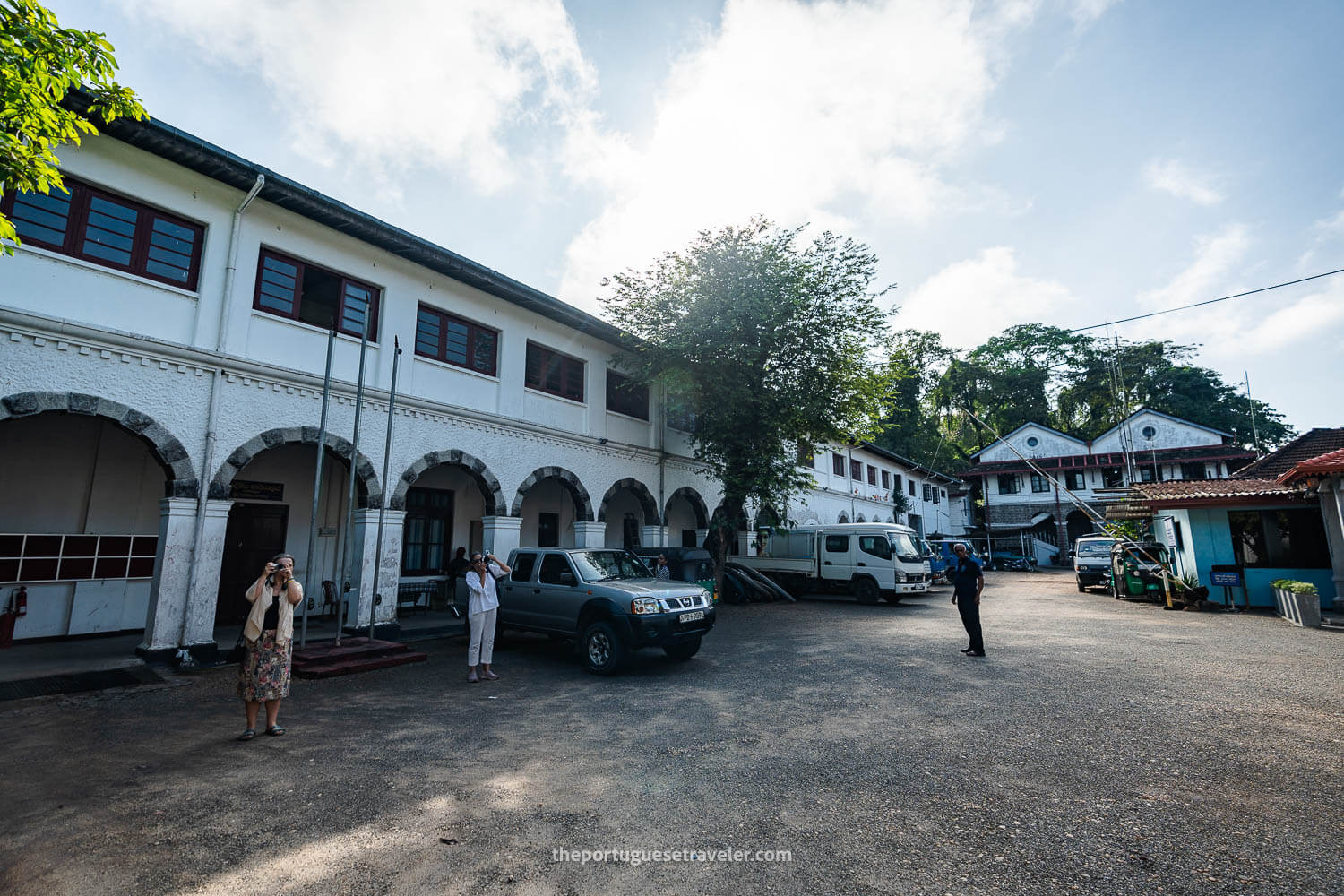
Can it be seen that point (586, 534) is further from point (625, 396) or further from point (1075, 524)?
point (1075, 524)

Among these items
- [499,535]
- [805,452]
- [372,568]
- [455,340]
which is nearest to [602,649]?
[372,568]

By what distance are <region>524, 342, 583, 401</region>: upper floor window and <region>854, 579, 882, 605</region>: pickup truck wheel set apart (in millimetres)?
9614

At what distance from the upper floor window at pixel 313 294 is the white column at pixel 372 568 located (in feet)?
11.6

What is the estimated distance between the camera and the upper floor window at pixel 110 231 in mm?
8148

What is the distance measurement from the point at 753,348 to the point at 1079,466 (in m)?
36.2

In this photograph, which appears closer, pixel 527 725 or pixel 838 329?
pixel 527 725

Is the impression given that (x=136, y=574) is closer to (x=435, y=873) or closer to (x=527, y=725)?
(x=527, y=725)

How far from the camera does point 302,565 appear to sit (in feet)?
41.7

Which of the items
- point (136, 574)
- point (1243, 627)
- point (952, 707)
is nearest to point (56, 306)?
point (136, 574)

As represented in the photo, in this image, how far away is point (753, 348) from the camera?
15695mm

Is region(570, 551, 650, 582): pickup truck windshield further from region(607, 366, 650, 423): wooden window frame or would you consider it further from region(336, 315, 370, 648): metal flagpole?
region(607, 366, 650, 423): wooden window frame

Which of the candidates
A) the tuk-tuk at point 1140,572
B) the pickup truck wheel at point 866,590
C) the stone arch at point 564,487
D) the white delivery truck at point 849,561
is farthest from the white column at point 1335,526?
the stone arch at point 564,487

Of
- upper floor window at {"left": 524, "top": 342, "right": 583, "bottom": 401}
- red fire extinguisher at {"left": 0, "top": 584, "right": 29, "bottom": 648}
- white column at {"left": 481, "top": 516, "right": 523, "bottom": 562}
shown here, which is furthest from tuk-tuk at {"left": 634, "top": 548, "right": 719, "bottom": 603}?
red fire extinguisher at {"left": 0, "top": 584, "right": 29, "bottom": 648}

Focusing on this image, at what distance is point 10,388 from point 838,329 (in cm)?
1590
